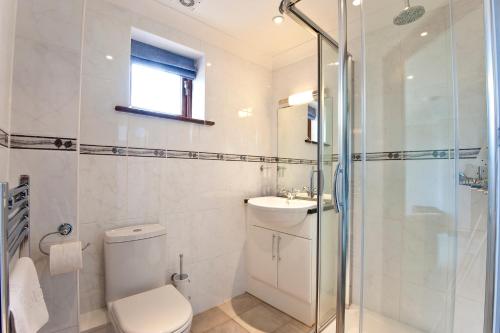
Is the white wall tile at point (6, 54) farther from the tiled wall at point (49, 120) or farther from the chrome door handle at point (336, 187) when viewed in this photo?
the chrome door handle at point (336, 187)

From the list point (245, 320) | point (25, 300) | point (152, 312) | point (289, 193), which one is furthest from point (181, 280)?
point (289, 193)

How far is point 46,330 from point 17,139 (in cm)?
88

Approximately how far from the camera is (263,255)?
2.02 metres

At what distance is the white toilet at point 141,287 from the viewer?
112 centimetres

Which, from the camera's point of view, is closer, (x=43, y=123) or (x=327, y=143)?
(x=43, y=123)

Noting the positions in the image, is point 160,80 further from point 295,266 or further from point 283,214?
point 295,266

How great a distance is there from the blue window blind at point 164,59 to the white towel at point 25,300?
146 cm

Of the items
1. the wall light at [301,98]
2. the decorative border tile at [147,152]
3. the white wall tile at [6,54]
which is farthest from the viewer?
the wall light at [301,98]

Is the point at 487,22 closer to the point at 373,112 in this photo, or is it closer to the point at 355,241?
the point at 373,112

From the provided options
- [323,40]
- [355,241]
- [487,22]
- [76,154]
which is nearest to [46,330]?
[76,154]

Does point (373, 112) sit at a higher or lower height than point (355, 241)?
higher

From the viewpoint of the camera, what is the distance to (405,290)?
1.47m

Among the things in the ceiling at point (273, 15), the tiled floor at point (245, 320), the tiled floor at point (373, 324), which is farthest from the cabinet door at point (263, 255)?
the ceiling at point (273, 15)

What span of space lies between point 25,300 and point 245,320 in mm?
1469
